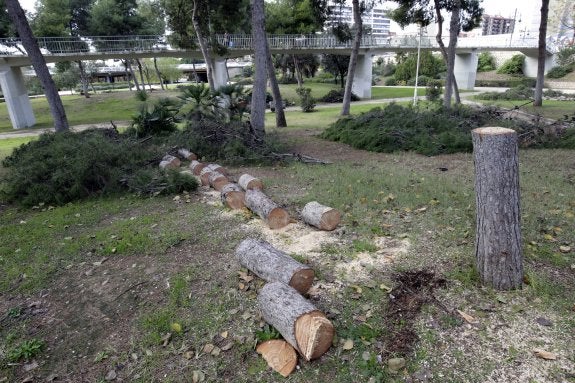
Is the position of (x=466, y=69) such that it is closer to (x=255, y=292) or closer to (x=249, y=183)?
(x=249, y=183)

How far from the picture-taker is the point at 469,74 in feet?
126

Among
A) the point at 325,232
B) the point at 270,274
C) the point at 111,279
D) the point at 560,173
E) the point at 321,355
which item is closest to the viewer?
the point at 321,355

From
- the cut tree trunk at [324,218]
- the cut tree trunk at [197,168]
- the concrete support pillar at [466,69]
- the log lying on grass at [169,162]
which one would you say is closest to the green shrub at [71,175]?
the log lying on grass at [169,162]

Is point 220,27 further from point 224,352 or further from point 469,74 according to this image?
point 469,74

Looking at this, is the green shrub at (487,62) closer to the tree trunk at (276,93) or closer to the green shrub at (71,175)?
the tree trunk at (276,93)

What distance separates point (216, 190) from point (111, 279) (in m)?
3.25

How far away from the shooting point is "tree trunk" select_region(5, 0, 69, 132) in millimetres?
10914

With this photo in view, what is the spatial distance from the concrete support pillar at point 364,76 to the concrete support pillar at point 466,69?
12.5m

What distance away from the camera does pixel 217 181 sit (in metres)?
7.25

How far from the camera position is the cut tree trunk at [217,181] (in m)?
7.21

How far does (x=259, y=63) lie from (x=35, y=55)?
681cm

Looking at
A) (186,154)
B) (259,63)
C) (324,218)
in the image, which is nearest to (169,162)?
(186,154)

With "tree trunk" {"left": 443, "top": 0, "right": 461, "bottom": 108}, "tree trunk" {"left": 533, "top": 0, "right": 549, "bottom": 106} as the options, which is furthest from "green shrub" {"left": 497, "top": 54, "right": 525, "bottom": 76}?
"tree trunk" {"left": 443, "top": 0, "right": 461, "bottom": 108}

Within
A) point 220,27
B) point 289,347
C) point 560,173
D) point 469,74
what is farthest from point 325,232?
point 469,74
